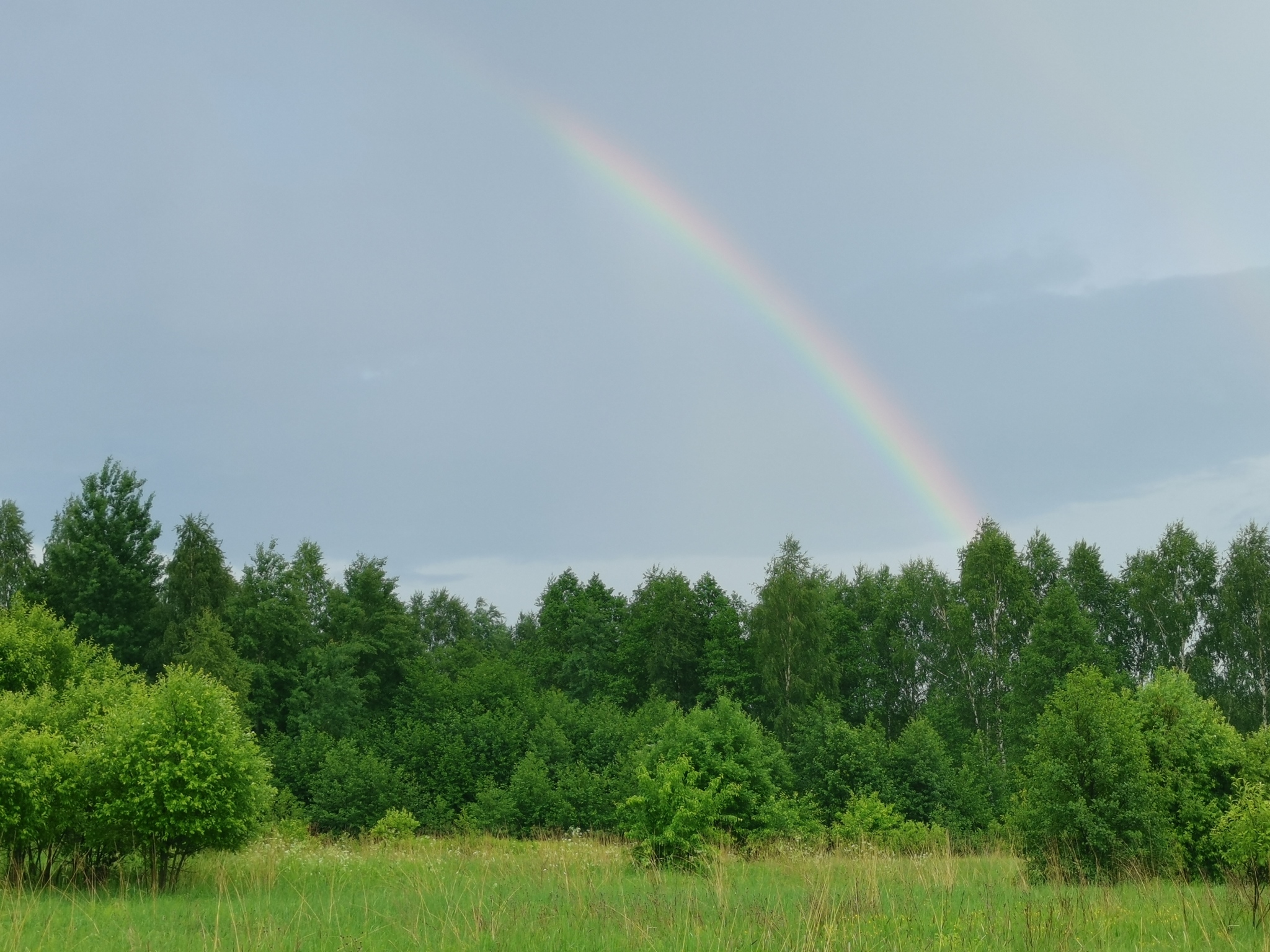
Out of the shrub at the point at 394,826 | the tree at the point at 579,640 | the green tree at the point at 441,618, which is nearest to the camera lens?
the shrub at the point at 394,826

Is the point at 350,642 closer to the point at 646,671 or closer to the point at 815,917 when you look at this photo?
the point at 646,671

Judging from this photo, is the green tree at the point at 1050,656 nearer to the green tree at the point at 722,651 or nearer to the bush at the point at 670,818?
the green tree at the point at 722,651

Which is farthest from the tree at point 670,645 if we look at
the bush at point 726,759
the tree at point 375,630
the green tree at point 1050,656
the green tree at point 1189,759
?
the green tree at point 1189,759

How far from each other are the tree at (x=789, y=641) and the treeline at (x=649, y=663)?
0.13m

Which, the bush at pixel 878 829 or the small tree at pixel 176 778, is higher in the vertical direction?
the small tree at pixel 176 778

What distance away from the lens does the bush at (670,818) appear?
20875mm

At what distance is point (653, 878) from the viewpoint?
15930 millimetres

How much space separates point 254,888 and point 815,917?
37.2ft

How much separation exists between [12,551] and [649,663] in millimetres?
44432

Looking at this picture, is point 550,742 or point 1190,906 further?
point 550,742

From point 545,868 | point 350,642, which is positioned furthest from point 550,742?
point 545,868

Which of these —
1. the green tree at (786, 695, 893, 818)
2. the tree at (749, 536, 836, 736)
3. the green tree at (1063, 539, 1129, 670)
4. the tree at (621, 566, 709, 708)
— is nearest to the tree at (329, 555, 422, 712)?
the tree at (621, 566, 709, 708)

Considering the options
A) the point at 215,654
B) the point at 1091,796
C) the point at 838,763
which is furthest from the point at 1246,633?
the point at 215,654

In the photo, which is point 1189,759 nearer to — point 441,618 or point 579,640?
point 579,640
